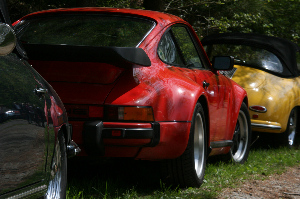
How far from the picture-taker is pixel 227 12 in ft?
49.9

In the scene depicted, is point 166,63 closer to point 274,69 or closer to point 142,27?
point 142,27

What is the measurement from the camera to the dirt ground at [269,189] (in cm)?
554

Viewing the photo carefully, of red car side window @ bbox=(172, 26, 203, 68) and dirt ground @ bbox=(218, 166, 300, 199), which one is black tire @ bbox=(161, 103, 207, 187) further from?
red car side window @ bbox=(172, 26, 203, 68)

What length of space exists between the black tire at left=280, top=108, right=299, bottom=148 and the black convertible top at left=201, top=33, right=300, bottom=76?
2.40 feet

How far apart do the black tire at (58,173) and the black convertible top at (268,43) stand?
22.7ft

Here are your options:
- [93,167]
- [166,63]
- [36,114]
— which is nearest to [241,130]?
[93,167]

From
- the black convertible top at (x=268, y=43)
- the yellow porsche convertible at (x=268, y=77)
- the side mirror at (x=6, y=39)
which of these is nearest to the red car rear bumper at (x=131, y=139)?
the side mirror at (x=6, y=39)

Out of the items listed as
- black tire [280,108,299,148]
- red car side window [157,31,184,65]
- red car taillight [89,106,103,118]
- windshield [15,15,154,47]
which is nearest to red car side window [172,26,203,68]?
red car side window [157,31,184,65]

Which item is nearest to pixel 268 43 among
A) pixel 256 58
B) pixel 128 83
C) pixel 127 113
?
pixel 256 58

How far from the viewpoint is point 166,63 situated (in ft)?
17.2

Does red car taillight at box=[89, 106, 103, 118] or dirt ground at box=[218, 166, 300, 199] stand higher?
red car taillight at box=[89, 106, 103, 118]

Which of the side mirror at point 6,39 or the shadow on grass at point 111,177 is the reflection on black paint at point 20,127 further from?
the shadow on grass at point 111,177

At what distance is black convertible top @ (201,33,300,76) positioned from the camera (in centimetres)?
1015

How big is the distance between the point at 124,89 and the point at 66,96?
455mm
